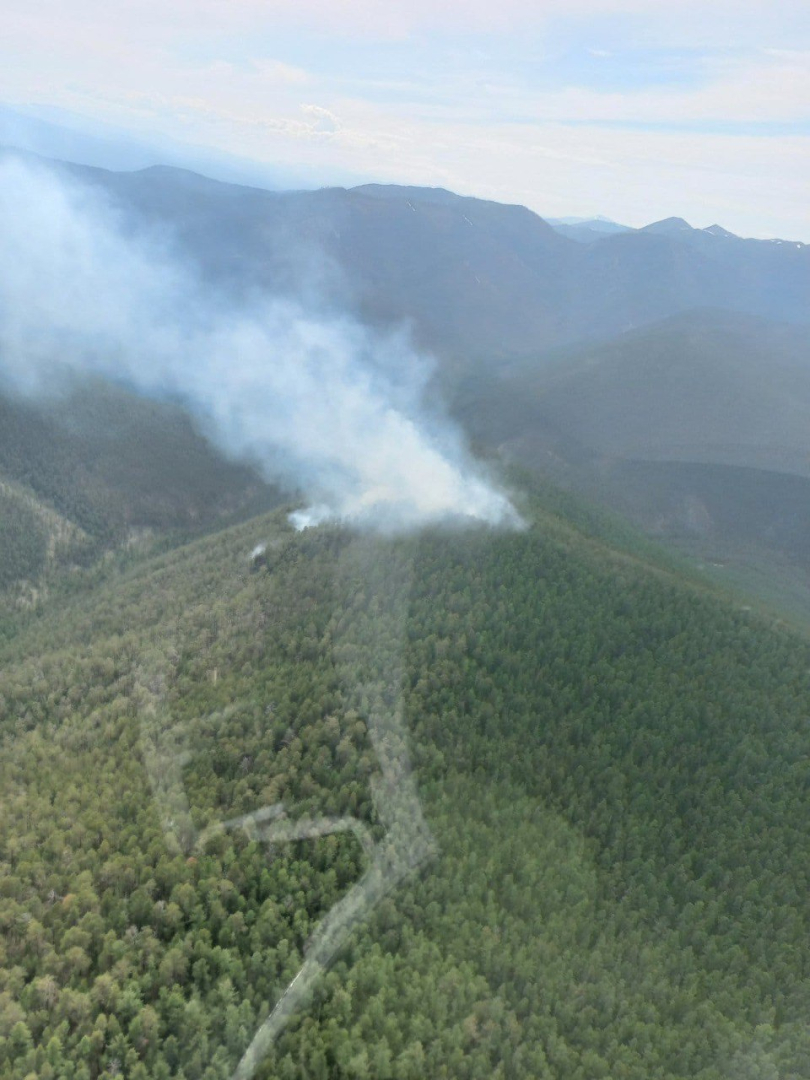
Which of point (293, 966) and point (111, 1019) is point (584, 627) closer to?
point (293, 966)

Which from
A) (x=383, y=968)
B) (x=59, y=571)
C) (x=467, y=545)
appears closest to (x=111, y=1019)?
(x=383, y=968)

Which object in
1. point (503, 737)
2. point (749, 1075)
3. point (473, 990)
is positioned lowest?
point (749, 1075)

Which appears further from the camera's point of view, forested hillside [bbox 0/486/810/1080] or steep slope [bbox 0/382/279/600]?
steep slope [bbox 0/382/279/600]

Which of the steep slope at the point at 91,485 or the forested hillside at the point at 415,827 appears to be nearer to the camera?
the forested hillside at the point at 415,827

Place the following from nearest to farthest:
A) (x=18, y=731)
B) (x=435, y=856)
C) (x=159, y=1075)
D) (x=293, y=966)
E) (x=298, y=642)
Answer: (x=159, y=1075), (x=293, y=966), (x=435, y=856), (x=18, y=731), (x=298, y=642)

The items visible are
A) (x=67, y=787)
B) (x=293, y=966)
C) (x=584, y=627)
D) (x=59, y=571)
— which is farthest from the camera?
(x=59, y=571)

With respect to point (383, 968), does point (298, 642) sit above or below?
above

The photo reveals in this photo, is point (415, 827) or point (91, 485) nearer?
point (415, 827)

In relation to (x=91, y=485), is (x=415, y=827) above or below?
below
